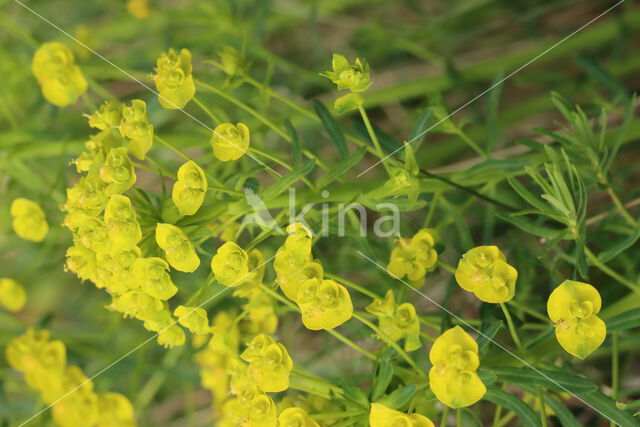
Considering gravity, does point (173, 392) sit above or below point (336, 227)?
below

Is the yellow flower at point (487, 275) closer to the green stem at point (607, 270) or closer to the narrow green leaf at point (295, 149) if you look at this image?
the green stem at point (607, 270)

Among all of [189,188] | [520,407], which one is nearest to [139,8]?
[189,188]

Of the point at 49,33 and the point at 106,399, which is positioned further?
the point at 49,33

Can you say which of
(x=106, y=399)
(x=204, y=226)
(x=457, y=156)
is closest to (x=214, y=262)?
(x=204, y=226)

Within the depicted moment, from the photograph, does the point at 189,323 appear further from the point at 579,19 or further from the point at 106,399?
the point at 579,19

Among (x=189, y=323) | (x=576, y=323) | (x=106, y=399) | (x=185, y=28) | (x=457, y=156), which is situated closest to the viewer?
(x=576, y=323)
